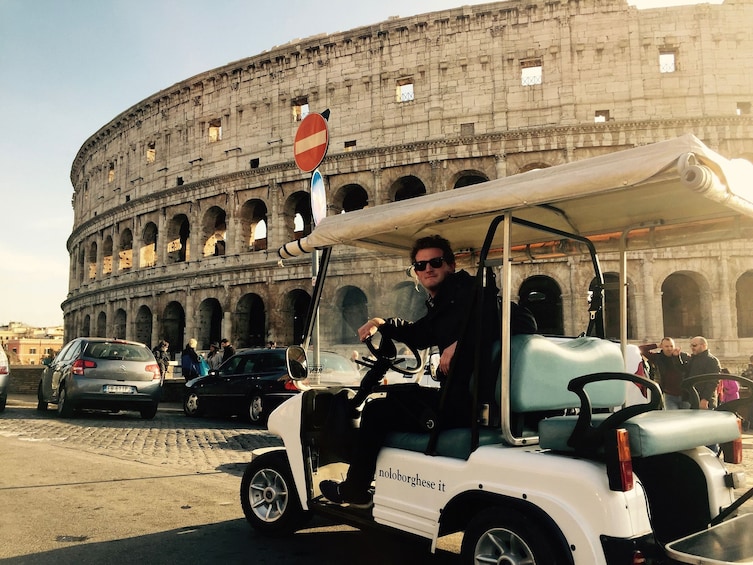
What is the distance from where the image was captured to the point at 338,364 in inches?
157

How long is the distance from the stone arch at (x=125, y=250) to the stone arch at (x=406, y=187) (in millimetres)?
18028

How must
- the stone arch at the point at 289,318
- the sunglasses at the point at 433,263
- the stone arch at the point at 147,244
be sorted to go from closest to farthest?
the sunglasses at the point at 433,263, the stone arch at the point at 289,318, the stone arch at the point at 147,244

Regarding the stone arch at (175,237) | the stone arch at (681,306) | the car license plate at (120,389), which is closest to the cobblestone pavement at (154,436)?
the car license plate at (120,389)

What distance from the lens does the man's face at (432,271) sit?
3455 mm

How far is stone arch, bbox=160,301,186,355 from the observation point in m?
32.6

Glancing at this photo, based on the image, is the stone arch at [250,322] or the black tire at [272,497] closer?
the black tire at [272,497]

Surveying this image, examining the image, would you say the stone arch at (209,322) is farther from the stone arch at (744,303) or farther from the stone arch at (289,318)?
the stone arch at (744,303)

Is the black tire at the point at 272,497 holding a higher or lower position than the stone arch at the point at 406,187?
lower

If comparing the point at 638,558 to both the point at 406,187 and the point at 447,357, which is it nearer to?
the point at 447,357

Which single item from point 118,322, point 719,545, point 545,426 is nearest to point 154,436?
point 545,426

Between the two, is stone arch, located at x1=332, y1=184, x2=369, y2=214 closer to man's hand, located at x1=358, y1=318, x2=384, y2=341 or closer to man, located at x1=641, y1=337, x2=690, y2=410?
man, located at x1=641, y1=337, x2=690, y2=410

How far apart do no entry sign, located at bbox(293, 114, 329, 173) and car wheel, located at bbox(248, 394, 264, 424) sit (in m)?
5.77

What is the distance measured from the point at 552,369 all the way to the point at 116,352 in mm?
10065

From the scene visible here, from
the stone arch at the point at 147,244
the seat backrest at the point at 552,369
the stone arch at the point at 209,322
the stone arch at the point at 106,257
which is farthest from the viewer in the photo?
the stone arch at the point at 106,257
